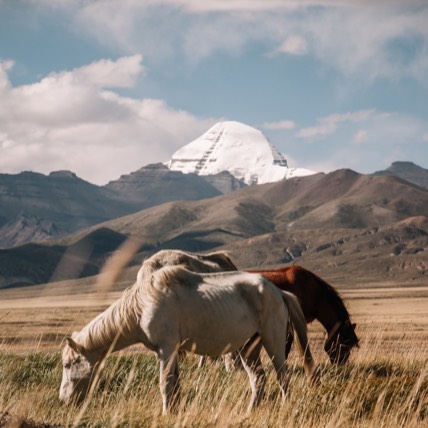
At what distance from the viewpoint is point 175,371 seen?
8422 mm

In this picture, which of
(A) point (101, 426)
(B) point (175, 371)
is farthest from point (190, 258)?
(A) point (101, 426)

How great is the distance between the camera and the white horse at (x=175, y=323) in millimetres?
8391

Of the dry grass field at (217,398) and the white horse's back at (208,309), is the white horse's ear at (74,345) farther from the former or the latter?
the white horse's back at (208,309)

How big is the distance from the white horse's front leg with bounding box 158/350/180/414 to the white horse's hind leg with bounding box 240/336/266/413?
1006mm

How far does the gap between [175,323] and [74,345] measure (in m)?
1.28

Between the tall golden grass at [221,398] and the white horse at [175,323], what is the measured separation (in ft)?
1.07

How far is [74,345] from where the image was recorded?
8.51 meters

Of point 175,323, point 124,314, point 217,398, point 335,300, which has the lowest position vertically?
point 217,398

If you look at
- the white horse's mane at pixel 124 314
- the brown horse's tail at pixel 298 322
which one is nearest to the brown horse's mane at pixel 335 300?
the brown horse's tail at pixel 298 322

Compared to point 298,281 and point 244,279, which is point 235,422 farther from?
point 298,281

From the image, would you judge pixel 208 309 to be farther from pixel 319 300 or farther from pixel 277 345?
pixel 319 300

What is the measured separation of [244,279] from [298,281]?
428 centimetres

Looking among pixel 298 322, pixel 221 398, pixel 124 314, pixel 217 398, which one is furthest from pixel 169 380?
pixel 298 322

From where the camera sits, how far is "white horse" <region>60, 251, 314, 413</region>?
839cm
